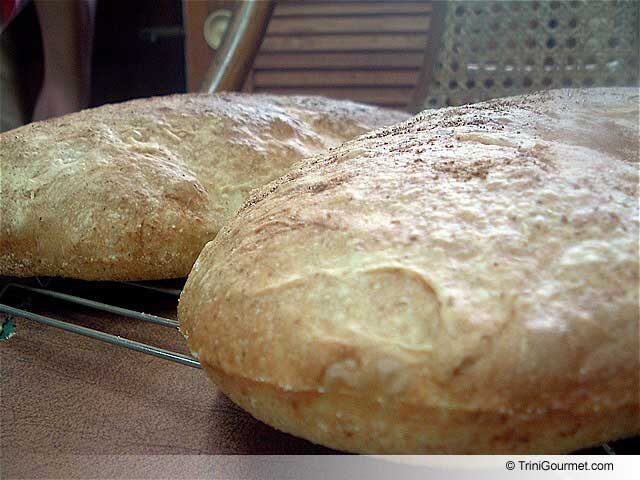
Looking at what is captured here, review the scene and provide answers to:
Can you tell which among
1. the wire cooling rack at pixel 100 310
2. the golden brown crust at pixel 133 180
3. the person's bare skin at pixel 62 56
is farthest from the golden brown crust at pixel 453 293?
the person's bare skin at pixel 62 56

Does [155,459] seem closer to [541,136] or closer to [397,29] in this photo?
[541,136]

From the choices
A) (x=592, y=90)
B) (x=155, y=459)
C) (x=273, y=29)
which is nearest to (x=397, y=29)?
(x=273, y=29)

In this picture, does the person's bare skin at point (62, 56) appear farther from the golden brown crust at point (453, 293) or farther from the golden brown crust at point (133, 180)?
the golden brown crust at point (453, 293)

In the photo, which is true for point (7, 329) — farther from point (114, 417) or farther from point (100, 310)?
point (114, 417)

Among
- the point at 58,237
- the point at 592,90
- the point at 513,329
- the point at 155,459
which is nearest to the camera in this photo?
the point at 513,329

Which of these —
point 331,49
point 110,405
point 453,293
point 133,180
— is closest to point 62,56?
point 331,49

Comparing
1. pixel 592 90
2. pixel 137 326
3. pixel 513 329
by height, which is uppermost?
pixel 592 90

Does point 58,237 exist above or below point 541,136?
below
